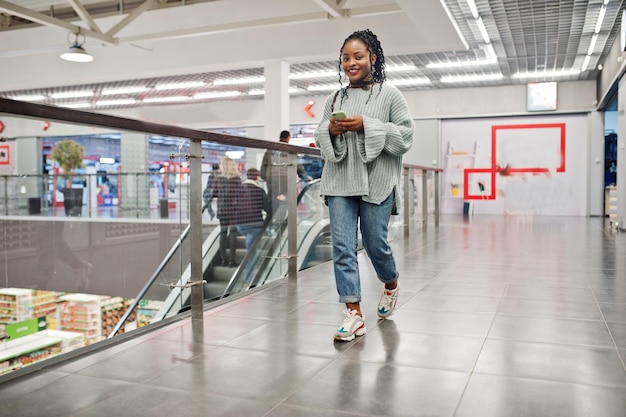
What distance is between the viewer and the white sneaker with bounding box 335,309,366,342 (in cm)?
244

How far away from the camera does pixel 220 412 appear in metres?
1.65

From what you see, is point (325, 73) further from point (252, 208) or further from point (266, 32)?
point (252, 208)

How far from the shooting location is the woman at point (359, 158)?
254 cm

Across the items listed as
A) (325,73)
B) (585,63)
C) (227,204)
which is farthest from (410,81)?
(227,204)

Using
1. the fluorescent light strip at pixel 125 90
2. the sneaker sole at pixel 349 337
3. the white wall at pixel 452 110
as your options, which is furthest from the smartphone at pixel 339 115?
Answer: the fluorescent light strip at pixel 125 90

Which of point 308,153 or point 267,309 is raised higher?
point 308,153

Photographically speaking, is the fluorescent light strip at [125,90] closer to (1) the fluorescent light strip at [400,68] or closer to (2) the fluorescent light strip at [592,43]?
(1) the fluorescent light strip at [400,68]

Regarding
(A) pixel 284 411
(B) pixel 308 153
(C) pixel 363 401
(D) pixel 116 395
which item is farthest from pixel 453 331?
(B) pixel 308 153

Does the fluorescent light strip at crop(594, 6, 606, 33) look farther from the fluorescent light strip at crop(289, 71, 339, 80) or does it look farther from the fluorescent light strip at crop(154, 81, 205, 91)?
the fluorescent light strip at crop(154, 81, 205, 91)

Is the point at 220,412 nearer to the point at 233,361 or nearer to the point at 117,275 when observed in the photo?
the point at 233,361

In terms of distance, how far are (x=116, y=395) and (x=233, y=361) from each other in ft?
1.59

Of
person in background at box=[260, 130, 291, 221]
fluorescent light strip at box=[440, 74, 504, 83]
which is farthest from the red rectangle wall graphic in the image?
person in background at box=[260, 130, 291, 221]

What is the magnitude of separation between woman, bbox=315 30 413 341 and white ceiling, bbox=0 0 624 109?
215 inches

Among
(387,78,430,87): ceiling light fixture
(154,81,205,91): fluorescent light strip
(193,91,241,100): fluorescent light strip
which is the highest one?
(387,78,430,87): ceiling light fixture
